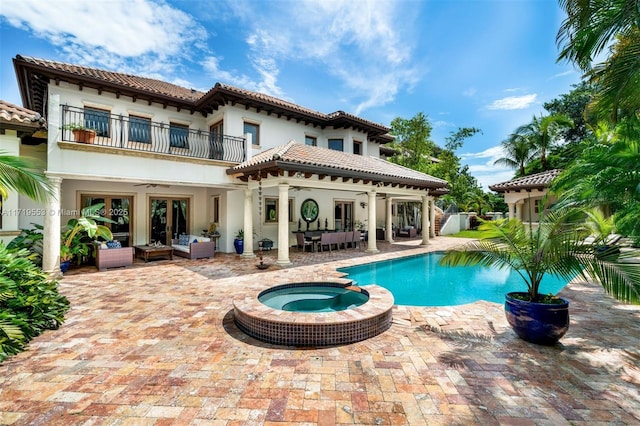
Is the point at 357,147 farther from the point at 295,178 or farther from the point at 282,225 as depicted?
the point at 282,225

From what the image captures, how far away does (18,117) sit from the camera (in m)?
8.13

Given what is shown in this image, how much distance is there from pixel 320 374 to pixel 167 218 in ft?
45.3

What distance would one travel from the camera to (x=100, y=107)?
39.9 ft

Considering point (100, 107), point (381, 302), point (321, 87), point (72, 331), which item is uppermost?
point (321, 87)

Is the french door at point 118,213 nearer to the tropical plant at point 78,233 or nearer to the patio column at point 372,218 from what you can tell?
the tropical plant at point 78,233

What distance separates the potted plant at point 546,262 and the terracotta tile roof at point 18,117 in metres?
12.1

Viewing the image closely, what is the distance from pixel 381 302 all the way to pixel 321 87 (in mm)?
15764

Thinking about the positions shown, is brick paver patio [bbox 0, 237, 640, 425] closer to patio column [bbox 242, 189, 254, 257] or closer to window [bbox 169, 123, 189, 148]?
patio column [bbox 242, 189, 254, 257]

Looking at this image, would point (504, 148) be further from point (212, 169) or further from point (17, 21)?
point (17, 21)

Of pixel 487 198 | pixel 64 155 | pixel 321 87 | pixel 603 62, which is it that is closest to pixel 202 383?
pixel 64 155

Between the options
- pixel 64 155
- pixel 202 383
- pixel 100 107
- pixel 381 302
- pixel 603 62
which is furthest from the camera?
pixel 100 107

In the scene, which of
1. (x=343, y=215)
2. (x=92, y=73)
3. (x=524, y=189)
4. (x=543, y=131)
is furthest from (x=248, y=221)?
(x=543, y=131)

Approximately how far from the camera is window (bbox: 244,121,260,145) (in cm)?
1480

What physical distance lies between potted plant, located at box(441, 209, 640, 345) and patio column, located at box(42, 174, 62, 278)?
11.8 meters
